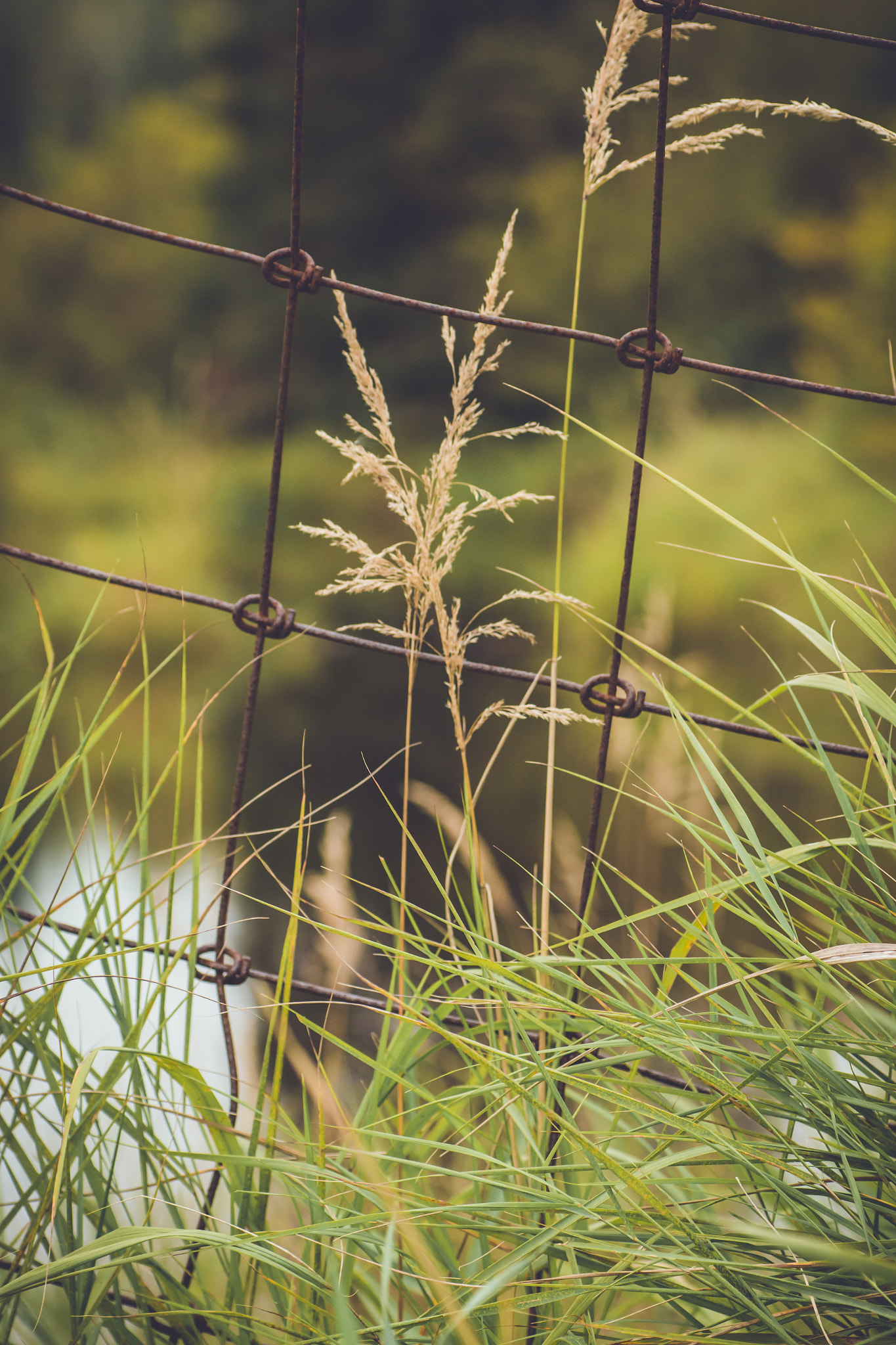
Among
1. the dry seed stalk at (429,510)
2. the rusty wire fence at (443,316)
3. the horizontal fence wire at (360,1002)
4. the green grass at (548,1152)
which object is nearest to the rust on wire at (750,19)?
the rusty wire fence at (443,316)

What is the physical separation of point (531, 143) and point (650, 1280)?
9.85 m

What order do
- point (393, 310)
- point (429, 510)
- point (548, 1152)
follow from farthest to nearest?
point (393, 310), point (429, 510), point (548, 1152)

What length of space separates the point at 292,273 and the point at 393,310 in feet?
27.6

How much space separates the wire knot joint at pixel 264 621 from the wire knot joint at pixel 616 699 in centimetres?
21

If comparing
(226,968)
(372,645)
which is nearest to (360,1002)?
(226,968)

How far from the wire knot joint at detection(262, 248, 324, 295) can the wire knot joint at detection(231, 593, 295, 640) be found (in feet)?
0.70

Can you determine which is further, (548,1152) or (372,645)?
(372,645)

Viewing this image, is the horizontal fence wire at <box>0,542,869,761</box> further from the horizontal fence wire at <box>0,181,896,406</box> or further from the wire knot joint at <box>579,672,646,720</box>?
the horizontal fence wire at <box>0,181,896,406</box>

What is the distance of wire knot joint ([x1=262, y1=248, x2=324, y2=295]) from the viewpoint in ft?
Answer: 1.98

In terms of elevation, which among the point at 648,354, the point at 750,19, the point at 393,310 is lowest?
the point at 648,354

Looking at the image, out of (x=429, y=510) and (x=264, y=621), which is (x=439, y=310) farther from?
(x=264, y=621)

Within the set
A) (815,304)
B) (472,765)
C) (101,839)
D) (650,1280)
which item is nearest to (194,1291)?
(650,1280)

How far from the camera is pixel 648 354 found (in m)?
0.60

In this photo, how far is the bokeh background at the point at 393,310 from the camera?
5.15m
